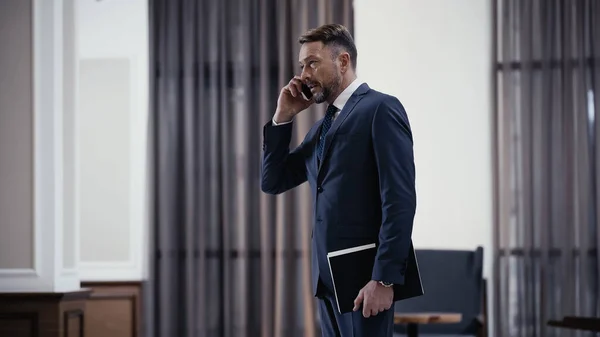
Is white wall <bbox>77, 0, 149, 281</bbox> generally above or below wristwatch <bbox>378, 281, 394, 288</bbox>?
above

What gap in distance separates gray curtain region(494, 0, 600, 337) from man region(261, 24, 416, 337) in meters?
3.38

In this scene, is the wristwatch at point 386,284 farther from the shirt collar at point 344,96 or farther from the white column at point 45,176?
the white column at point 45,176

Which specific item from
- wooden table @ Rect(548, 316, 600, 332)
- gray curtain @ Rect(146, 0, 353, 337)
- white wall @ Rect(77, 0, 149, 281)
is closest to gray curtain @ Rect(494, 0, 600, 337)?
gray curtain @ Rect(146, 0, 353, 337)

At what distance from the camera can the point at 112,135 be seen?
19.9ft

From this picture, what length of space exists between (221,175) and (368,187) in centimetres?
346

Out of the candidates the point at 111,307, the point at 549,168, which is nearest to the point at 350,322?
the point at 549,168

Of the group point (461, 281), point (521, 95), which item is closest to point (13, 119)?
point (461, 281)

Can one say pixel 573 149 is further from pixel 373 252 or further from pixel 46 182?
pixel 373 252

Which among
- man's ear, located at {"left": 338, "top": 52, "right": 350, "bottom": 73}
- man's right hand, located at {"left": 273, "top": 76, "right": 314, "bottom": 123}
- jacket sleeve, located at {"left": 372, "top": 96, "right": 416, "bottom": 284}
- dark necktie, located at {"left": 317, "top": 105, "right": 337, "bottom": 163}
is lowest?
jacket sleeve, located at {"left": 372, "top": 96, "right": 416, "bottom": 284}

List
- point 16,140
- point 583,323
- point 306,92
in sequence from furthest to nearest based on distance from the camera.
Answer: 1. point 16,140
2. point 583,323
3. point 306,92

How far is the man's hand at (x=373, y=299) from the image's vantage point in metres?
1.99

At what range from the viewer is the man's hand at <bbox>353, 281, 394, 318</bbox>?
6.53 ft

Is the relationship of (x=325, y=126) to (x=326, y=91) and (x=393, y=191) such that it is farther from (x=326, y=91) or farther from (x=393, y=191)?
(x=393, y=191)

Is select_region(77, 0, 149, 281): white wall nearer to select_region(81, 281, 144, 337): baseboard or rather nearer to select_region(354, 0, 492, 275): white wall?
select_region(81, 281, 144, 337): baseboard
